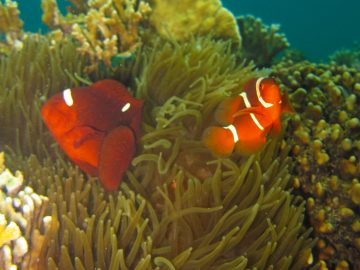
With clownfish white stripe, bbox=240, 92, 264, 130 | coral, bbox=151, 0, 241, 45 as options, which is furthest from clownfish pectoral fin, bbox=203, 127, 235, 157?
coral, bbox=151, 0, 241, 45

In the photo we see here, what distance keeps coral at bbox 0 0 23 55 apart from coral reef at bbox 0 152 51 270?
6.67ft

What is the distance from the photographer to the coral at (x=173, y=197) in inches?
65.9

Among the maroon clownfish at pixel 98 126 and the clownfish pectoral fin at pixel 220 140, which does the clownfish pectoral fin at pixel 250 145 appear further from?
the maroon clownfish at pixel 98 126

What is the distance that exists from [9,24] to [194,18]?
1.74 m

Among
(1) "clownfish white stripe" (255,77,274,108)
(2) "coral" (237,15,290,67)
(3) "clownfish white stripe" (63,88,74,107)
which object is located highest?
(2) "coral" (237,15,290,67)

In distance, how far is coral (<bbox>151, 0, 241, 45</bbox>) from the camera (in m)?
3.53

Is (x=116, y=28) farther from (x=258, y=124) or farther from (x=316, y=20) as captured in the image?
(x=316, y=20)

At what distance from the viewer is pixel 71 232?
168 cm

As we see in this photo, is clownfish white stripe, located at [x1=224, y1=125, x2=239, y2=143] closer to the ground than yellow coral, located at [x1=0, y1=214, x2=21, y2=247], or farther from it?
farther from it

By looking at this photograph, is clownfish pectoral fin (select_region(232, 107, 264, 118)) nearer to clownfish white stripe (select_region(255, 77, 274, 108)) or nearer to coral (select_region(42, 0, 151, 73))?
clownfish white stripe (select_region(255, 77, 274, 108))

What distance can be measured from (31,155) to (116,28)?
5.02 feet

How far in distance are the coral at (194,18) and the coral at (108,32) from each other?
0.17 meters

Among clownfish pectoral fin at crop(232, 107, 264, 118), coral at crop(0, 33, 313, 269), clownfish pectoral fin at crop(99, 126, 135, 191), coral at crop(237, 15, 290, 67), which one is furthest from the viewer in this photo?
coral at crop(237, 15, 290, 67)

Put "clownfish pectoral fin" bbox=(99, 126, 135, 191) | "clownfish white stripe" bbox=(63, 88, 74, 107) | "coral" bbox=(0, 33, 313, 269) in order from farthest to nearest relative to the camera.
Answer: "clownfish white stripe" bbox=(63, 88, 74, 107) → "clownfish pectoral fin" bbox=(99, 126, 135, 191) → "coral" bbox=(0, 33, 313, 269)
